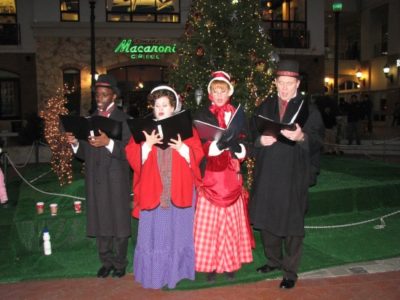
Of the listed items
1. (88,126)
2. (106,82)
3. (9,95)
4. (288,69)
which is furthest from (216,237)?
(9,95)

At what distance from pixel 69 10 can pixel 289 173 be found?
17032mm

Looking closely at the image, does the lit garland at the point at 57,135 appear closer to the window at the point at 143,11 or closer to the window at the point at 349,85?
the window at the point at 143,11

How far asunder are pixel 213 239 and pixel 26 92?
17018 mm

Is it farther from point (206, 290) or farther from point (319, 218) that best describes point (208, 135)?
point (319, 218)

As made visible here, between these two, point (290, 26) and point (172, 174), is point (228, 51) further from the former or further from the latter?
point (290, 26)

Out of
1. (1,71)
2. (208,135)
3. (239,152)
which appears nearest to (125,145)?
(208,135)

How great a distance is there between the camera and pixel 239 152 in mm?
4148

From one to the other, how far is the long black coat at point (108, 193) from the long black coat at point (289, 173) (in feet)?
4.55

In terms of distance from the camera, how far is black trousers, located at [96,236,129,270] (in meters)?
4.43

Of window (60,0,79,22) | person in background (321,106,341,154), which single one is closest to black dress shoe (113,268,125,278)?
person in background (321,106,341,154)

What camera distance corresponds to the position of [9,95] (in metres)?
19.3

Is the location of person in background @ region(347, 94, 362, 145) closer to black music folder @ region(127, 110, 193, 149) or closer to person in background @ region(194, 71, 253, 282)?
person in background @ region(194, 71, 253, 282)

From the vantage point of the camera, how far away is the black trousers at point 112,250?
14.5ft

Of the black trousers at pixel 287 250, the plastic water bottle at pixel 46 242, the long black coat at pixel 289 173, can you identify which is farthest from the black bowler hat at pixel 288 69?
the plastic water bottle at pixel 46 242
